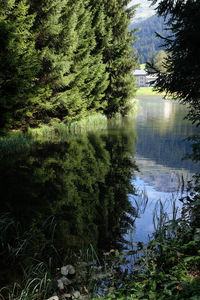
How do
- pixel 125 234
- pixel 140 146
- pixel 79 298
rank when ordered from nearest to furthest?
1. pixel 79 298
2. pixel 125 234
3. pixel 140 146

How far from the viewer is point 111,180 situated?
9.11 meters

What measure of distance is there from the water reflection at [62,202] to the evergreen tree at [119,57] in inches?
574

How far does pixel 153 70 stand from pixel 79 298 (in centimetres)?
651

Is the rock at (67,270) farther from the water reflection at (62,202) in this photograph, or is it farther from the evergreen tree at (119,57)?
the evergreen tree at (119,57)

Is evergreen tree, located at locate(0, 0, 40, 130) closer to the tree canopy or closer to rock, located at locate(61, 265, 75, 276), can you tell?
the tree canopy

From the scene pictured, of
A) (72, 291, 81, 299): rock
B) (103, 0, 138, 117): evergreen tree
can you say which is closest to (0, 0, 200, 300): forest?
(72, 291, 81, 299): rock

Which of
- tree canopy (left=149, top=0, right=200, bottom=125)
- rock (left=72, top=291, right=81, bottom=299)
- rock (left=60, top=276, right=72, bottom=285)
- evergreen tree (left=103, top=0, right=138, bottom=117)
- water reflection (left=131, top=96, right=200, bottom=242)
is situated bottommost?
rock (left=60, top=276, right=72, bottom=285)

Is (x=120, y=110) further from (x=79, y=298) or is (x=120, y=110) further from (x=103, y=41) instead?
(x=79, y=298)

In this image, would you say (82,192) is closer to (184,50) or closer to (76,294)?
(76,294)

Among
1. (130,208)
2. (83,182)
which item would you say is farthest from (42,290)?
(83,182)

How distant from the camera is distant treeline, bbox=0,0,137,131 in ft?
40.8

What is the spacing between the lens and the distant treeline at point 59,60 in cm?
1242

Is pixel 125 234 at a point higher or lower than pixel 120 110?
lower

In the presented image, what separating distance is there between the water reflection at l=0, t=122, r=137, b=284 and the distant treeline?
334 centimetres
